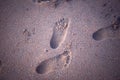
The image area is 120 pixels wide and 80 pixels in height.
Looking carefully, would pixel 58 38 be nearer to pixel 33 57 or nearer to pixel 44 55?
pixel 44 55

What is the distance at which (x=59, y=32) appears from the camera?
6.01 ft

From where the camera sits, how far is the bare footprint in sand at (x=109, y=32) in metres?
1.75

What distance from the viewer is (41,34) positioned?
6.09 feet

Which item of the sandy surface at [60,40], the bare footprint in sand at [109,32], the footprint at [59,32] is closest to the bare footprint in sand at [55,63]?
the sandy surface at [60,40]

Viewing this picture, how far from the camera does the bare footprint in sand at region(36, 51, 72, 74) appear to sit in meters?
1.66

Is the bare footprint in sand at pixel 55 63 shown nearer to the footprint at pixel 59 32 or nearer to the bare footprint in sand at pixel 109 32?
the footprint at pixel 59 32

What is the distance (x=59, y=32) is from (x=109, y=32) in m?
0.65

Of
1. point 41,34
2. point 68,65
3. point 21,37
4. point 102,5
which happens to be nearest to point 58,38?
point 41,34

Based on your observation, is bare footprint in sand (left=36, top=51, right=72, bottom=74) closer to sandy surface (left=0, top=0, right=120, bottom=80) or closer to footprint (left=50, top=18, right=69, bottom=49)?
sandy surface (left=0, top=0, right=120, bottom=80)

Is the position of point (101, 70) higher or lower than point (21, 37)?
lower

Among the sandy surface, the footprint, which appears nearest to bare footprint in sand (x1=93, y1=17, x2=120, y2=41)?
the sandy surface

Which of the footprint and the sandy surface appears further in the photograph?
the footprint

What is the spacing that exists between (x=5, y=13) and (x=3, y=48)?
0.56 metres

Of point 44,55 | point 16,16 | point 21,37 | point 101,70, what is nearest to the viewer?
point 101,70
